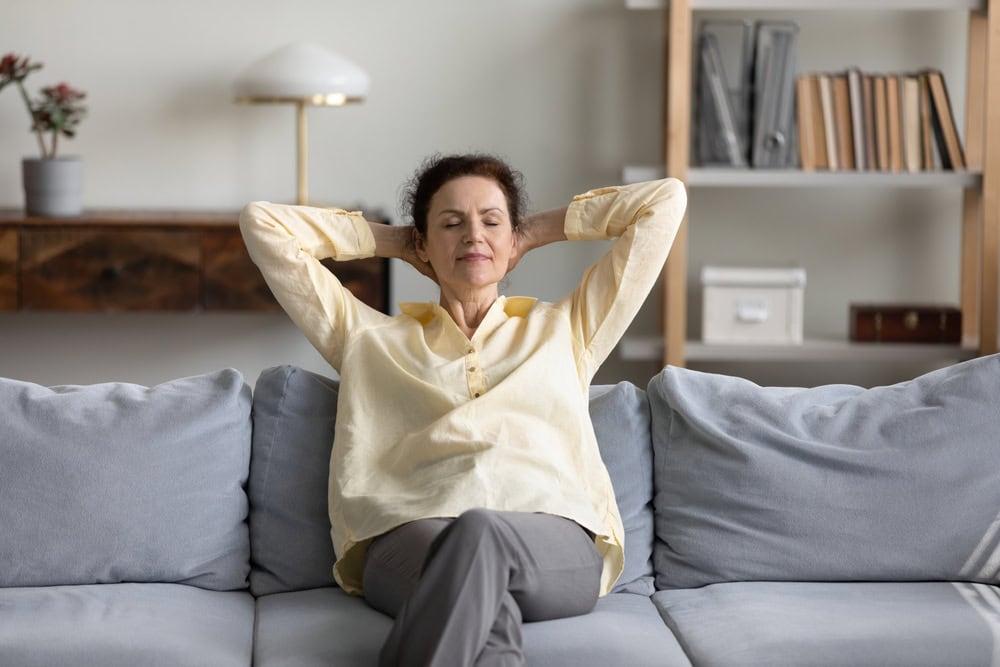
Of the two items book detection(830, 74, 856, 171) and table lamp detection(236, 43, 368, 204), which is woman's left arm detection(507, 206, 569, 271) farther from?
book detection(830, 74, 856, 171)

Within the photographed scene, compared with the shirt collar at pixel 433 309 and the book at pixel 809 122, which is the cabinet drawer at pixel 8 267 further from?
the book at pixel 809 122

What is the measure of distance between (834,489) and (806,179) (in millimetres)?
1683

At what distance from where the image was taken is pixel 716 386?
2174 mm

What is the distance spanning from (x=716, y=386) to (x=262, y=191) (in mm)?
2042

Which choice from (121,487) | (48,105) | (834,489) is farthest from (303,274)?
(48,105)

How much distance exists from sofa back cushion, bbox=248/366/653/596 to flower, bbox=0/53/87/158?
170 centimetres

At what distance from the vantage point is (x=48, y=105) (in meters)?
3.57

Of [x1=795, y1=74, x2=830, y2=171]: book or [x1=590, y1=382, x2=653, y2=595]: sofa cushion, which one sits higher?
[x1=795, y1=74, x2=830, y2=171]: book

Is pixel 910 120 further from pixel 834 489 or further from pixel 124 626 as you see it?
pixel 124 626

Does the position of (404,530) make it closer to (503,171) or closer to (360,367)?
(360,367)

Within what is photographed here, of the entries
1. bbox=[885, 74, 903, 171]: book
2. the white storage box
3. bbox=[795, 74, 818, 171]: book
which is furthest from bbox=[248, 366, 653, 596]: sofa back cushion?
bbox=[885, 74, 903, 171]: book

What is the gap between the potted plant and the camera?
3514 mm

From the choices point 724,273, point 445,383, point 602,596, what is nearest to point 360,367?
point 445,383

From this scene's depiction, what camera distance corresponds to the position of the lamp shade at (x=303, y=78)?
3498mm
